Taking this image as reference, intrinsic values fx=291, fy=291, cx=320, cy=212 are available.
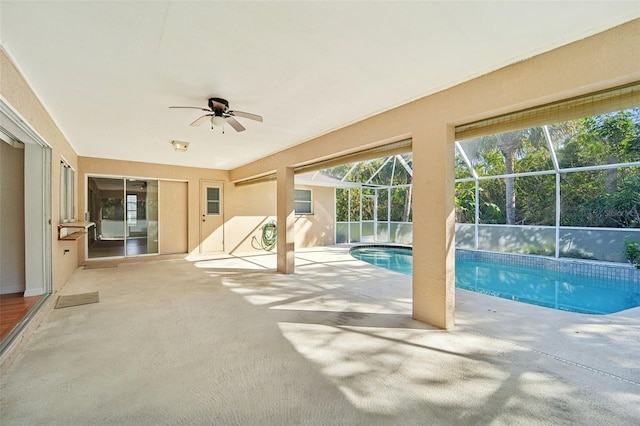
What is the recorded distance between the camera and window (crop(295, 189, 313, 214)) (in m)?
10.0

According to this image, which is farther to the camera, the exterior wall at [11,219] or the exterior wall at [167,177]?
the exterior wall at [167,177]

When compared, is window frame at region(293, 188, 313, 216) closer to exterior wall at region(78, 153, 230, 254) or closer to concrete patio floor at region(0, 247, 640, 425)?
exterior wall at region(78, 153, 230, 254)

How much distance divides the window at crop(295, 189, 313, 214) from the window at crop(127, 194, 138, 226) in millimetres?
4669

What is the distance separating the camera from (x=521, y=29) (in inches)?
80.4

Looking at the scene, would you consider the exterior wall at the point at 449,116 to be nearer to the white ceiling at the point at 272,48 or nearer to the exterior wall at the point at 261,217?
the white ceiling at the point at 272,48

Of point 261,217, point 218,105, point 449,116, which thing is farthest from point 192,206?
point 449,116

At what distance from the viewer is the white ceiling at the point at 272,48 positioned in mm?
1838

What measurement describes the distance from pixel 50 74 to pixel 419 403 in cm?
410

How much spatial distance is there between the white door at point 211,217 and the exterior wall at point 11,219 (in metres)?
4.35

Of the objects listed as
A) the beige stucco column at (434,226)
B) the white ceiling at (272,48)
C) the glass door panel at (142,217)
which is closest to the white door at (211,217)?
the glass door panel at (142,217)

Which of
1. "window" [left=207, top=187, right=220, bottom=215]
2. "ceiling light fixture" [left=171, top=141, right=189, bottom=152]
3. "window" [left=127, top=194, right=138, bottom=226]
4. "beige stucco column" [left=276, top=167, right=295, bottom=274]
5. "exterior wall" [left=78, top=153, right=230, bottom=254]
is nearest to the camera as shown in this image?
"ceiling light fixture" [left=171, top=141, right=189, bottom=152]

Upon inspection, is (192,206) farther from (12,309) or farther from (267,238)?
(12,309)

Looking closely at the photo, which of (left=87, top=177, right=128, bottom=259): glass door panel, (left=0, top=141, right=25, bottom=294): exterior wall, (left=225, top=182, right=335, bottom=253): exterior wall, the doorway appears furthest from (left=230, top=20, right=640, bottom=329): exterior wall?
(left=87, top=177, right=128, bottom=259): glass door panel

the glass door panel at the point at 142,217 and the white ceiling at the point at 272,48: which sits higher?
the white ceiling at the point at 272,48
